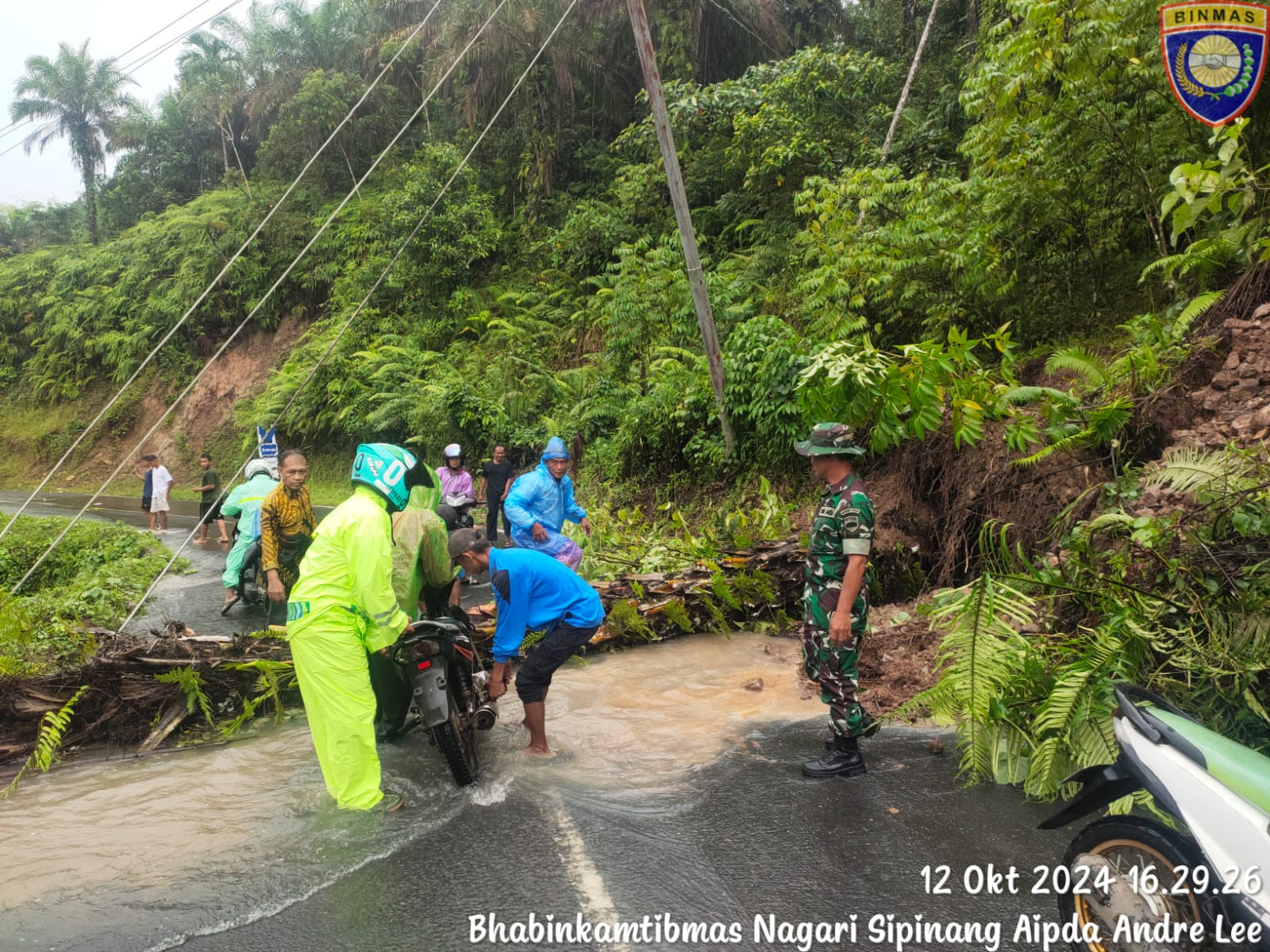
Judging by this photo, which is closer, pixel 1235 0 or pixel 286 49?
pixel 1235 0

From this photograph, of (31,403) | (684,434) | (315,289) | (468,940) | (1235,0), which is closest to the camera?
(468,940)

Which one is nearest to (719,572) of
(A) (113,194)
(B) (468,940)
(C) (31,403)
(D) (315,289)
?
(B) (468,940)

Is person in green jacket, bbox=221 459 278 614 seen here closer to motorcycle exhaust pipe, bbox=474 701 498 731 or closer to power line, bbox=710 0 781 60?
motorcycle exhaust pipe, bbox=474 701 498 731

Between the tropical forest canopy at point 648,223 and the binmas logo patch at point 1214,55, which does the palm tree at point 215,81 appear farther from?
the binmas logo patch at point 1214,55

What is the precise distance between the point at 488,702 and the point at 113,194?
46605 millimetres

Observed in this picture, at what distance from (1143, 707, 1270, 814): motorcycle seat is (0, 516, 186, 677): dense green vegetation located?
238 inches

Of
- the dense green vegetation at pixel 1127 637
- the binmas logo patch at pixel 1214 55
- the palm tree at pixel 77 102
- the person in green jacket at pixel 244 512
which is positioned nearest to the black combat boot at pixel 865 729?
the dense green vegetation at pixel 1127 637

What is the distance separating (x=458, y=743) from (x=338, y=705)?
0.73 meters

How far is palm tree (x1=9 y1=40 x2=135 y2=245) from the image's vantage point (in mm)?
44250

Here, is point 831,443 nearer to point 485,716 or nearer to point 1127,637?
point 1127,637

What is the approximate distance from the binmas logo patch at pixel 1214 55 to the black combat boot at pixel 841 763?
Answer: 6217 millimetres

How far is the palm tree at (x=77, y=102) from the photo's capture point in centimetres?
4425

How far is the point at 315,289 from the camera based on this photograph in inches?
1207

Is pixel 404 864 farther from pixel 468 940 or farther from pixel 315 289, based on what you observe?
pixel 315 289
